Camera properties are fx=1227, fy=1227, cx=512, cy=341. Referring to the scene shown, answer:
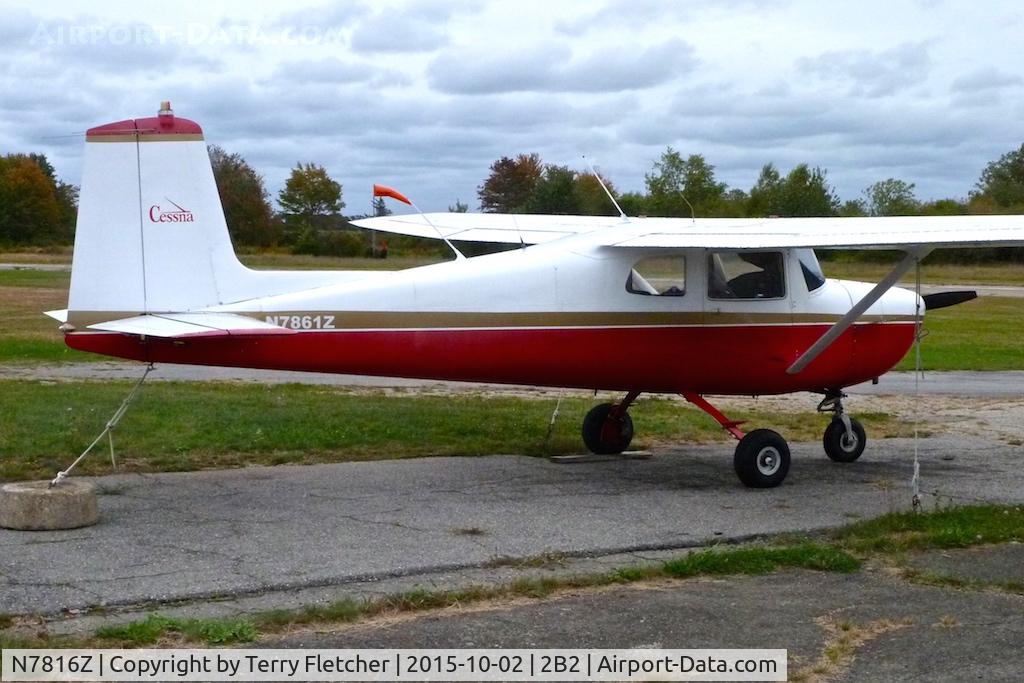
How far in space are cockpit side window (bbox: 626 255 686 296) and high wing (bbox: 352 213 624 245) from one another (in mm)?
1600

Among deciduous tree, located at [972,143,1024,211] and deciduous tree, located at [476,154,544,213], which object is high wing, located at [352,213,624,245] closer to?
deciduous tree, located at [476,154,544,213]

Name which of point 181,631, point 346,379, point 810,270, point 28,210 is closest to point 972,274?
point 346,379

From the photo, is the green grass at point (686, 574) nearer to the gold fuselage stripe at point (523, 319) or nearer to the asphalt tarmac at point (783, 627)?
the asphalt tarmac at point (783, 627)

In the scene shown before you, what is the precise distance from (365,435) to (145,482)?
2.73m

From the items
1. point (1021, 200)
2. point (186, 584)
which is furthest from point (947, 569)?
point (1021, 200)

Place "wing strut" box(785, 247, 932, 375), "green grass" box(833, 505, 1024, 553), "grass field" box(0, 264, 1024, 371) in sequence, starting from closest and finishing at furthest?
"green grass" box(833, 505, 1024, 553) < "wing strut" box(785, 247, 932, 375) < "grass field" box(0, 264, 1024, 371)

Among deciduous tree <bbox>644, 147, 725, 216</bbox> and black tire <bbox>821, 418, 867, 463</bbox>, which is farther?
deciduous tree <bbox>644, 147, 725, 216</bbox>

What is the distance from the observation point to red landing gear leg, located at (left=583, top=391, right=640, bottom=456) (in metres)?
12.1

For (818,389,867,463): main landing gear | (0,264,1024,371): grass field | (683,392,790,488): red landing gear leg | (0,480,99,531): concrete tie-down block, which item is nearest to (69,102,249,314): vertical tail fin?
(0,480,99,531): concrete tie-down block

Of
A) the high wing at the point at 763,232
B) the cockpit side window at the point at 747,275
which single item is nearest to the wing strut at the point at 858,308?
the high wing at the point at 763,232

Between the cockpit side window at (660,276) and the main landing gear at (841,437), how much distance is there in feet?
6.88

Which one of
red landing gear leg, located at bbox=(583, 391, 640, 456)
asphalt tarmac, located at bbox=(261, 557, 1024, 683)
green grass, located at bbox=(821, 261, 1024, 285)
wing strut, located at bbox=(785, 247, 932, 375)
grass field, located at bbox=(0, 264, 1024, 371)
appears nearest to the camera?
asphalt tarmac, located at bbox=(261, 557, 1024, 683)

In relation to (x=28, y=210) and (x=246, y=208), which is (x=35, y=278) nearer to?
(x=246, y=208)

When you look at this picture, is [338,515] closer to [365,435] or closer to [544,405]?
[365,435]
